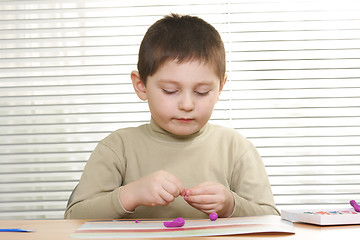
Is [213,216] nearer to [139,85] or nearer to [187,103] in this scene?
[187,103]

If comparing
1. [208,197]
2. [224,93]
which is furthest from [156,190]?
[224,93]

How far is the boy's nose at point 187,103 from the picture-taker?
1.13 m

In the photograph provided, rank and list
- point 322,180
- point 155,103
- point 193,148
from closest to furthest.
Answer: point 155,103
point 193,148
point 322,180

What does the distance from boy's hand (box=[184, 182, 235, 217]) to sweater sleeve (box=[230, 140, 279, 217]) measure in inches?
5.7

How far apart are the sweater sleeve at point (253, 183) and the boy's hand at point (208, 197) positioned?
145 millimetres

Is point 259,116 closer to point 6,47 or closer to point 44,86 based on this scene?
point 44,86

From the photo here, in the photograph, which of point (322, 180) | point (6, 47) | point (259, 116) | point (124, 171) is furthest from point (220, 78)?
point (6, 47)

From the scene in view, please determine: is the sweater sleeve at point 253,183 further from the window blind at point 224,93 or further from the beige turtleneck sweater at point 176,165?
the window blind at point 224,93

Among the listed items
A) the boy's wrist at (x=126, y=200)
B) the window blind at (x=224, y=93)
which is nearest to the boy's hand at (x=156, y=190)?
the boy's wrist at (x=126, y=200)

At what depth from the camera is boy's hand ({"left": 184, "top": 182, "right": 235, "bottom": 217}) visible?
0.96 m

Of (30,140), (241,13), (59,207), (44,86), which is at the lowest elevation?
(59,207)

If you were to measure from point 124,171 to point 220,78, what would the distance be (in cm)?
34

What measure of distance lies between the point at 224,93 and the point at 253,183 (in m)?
1.08

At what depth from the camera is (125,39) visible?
2303 millimetres
